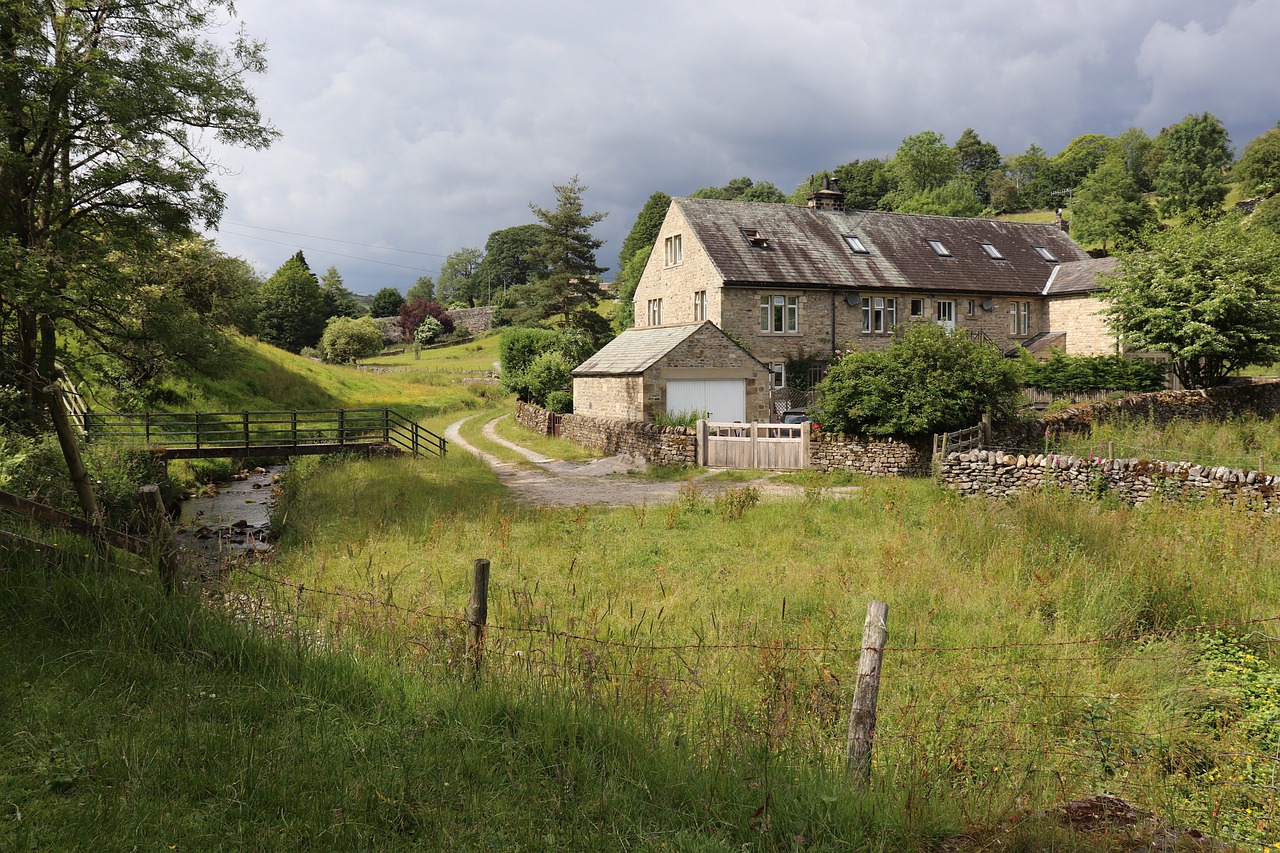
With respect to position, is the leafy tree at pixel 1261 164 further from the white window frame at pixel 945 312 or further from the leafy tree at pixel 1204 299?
the leafy tree at pixel 1204 299

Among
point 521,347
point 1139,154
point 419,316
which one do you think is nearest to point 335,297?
point 419,316

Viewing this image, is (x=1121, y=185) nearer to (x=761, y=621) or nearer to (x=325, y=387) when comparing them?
(x=325, y=387)

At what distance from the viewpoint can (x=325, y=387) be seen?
39844 mm

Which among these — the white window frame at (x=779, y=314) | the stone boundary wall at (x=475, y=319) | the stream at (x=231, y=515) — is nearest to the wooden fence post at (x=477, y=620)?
the stream at (x=231, y=515)

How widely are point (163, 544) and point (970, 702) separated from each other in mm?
6970

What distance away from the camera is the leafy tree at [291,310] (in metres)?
75.2

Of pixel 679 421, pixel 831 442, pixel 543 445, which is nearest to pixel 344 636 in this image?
pixel 831 442

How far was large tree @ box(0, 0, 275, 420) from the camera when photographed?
14.0 metres

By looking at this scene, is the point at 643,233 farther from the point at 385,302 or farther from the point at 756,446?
the point at 756,446

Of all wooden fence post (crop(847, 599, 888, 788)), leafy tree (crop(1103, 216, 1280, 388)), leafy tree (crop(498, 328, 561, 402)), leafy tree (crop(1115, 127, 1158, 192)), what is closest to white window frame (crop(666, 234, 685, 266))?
leafy tree (crop(498, 328, 561, 402))

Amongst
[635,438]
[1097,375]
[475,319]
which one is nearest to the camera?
[635,438]

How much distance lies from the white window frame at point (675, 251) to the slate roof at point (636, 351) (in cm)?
498

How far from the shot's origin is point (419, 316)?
90.9 meters

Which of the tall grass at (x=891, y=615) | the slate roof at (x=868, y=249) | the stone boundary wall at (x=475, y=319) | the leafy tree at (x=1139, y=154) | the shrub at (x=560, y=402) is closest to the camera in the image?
the tall grass at (x=891, y=615)
